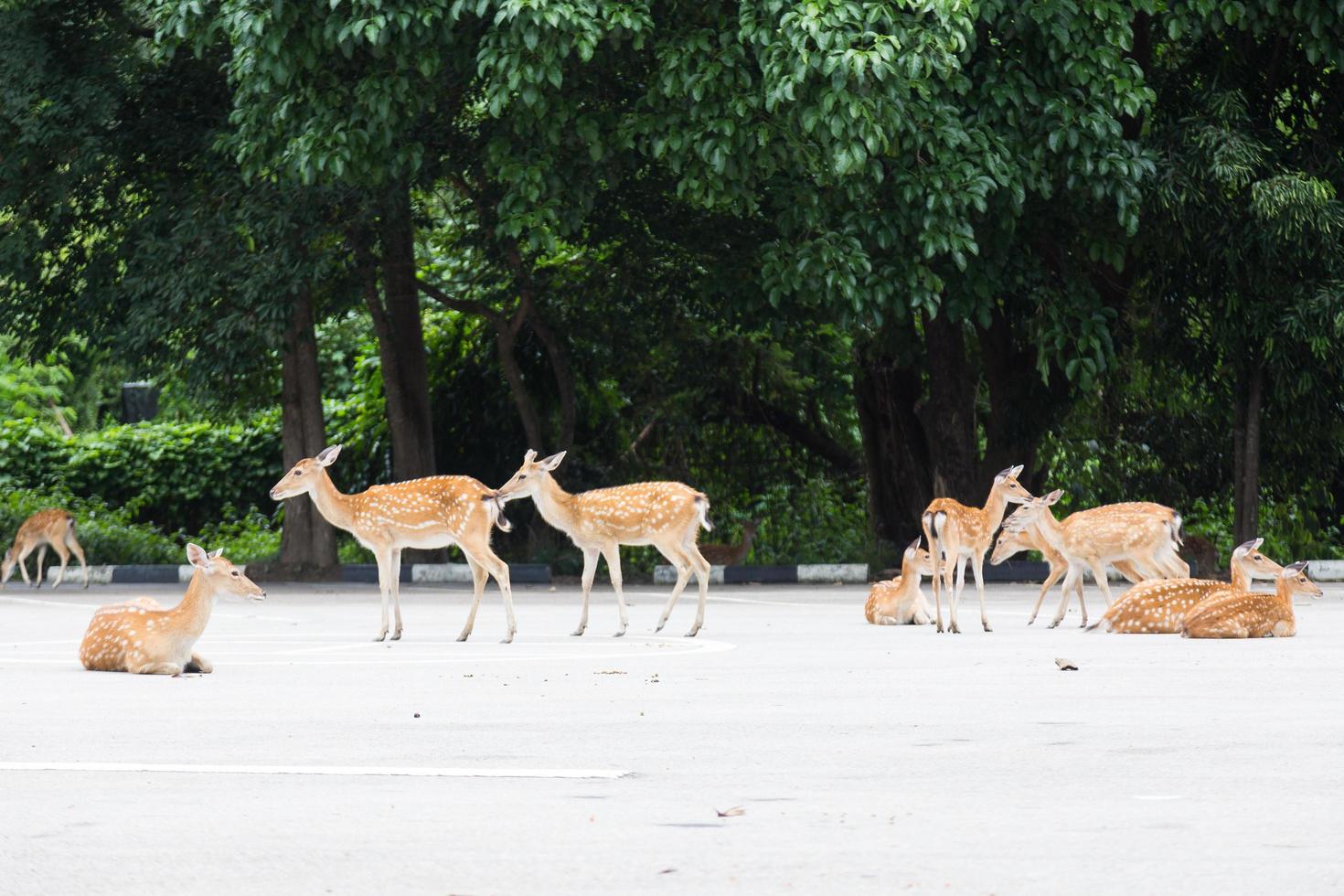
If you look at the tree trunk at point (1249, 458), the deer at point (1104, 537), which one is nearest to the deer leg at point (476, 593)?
the deer at point (1104, 537)

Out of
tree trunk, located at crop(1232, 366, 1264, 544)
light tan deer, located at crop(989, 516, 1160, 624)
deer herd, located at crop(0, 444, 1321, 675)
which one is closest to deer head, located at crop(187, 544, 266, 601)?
deer herd, located at crop(0, 444, 1321, 675)

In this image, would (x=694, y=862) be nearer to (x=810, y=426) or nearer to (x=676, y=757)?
(x=676, y=757)

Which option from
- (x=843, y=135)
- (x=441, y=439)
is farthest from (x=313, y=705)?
(x=441, y=439)

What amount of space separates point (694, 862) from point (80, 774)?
3064mm

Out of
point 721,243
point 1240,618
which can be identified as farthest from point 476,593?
point 721,243

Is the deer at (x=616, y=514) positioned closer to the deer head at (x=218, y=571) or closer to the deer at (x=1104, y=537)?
the deer at (x=1104, y=537)

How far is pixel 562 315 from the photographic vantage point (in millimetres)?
28500

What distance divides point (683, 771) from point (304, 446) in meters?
20.3

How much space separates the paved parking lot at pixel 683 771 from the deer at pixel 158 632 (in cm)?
25

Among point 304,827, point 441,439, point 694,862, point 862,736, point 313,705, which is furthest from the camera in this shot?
point 441,439

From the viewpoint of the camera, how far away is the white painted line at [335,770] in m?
8.12

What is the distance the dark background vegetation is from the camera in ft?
71.6

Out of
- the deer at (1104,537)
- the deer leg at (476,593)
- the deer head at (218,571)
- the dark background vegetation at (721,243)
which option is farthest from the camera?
the dark background vegetation at (721,243)

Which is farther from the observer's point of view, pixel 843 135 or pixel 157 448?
pixel 157 448
